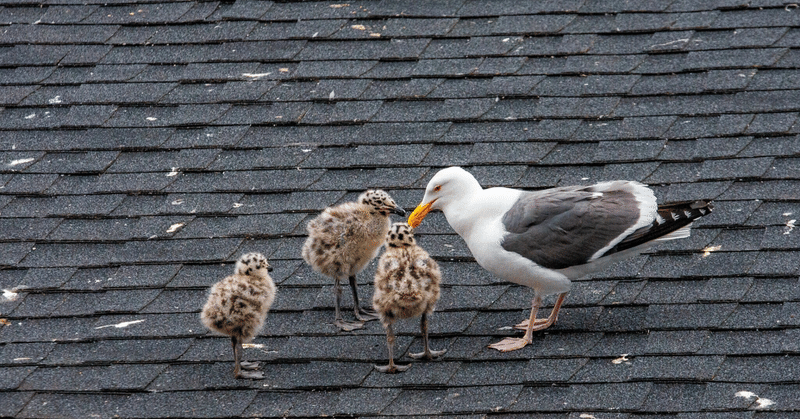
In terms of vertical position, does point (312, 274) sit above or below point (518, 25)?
below

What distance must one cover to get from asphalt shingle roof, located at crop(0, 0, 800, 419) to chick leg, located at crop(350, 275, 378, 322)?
0.57 ft

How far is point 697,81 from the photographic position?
6566 mm

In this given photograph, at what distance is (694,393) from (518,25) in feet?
10.9

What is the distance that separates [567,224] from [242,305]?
5.86 ft

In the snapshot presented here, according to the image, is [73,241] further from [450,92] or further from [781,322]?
[781,322]

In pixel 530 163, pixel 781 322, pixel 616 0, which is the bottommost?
pixel 781 322

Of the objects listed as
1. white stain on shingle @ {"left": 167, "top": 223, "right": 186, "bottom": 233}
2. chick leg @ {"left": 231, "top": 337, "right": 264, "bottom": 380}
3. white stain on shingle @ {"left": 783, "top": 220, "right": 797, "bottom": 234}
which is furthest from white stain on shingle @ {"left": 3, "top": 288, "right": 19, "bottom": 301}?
white stain on shingle @ {"left": 783, "top": 220, "right": 797, "bottom": 234}

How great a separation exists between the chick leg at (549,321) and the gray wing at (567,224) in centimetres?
23

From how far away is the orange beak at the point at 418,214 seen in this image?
573 centimetres

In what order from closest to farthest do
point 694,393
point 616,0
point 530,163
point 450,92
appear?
1. point 694,393
2. point 530,163
3. point 450,92
4. point 616,0

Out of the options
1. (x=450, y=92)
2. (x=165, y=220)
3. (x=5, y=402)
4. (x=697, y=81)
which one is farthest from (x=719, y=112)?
(x=5, y=402)

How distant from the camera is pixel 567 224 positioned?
5484 mm

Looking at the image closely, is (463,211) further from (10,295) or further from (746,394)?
(10,295)

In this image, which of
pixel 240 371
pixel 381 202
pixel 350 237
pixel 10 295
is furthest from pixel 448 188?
pixel 10 295
